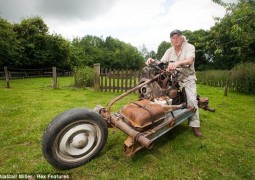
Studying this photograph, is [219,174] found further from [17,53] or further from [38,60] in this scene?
[38,60]

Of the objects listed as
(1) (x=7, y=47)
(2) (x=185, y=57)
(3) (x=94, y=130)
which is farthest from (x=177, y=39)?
(1) (x=7, y=47)

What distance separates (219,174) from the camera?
263cm

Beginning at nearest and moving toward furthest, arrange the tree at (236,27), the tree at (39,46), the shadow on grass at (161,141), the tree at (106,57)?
1. the shadow on grass at (161,141)
2. the tree at (236,27)
3. the tree at (39,46)
4. the tree at (106,57)

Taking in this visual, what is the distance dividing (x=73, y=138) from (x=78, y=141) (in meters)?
0.08

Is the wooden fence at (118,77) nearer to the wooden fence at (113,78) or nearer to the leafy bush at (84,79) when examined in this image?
the wooden fence at (113,78)

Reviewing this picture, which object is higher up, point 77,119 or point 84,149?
point 77,119

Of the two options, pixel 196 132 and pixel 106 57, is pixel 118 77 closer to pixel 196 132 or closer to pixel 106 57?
pixel 196 132

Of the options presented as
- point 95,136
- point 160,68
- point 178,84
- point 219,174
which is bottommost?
point 219,174

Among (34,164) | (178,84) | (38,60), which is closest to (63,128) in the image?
(34,164)

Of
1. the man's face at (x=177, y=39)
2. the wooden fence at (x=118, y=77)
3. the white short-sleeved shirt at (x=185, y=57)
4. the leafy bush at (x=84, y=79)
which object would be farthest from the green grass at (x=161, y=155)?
the leafy bush at (x=84, y=79)

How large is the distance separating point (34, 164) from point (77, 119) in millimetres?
1066

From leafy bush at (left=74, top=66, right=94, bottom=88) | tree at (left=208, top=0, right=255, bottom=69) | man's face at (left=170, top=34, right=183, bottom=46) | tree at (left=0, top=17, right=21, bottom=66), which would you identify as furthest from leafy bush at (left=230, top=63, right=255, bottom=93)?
tree at (left=0, top=17, right=21, bottom=66)

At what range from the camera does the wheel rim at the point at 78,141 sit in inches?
96.8

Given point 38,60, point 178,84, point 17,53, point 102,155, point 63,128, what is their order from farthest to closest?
point 38,60
point 17,53
point 178,84
point 102,155
point 63,128
